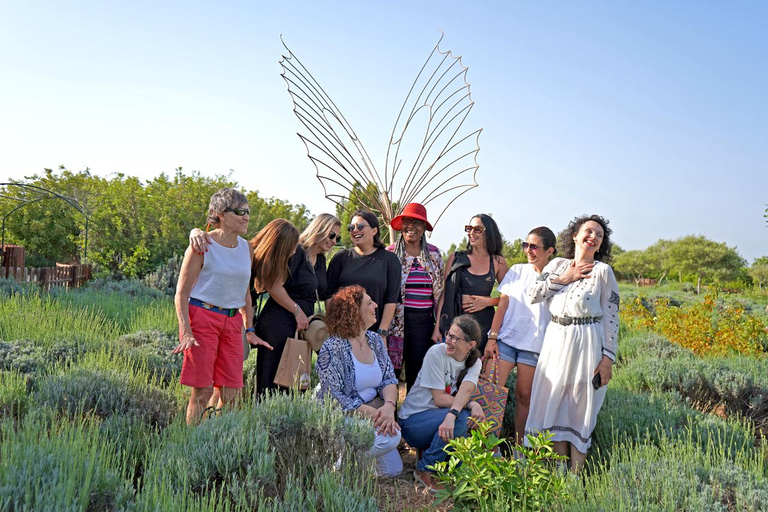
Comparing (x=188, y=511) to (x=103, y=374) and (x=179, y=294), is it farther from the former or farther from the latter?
(x=103, y=374)

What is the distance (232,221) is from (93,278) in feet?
43.8

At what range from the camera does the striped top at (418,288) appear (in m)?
4.88

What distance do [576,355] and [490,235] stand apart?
125cm

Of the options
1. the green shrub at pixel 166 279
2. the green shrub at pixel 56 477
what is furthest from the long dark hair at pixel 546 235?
the green shrub at pixel 166 279

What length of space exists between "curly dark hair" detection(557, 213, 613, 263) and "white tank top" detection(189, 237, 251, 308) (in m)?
2.39

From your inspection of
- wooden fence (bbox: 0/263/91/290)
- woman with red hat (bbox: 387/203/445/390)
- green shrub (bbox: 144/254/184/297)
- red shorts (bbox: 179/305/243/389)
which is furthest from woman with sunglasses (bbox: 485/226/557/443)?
wooden fence (bbox: 0/263/91/290)

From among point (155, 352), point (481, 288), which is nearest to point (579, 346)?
point (481, 288)

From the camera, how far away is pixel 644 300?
15281 mm

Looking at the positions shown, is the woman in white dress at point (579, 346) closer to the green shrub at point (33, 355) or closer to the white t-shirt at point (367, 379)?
the white t-shirt at point (367, 379)

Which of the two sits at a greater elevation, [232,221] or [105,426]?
[232,221]

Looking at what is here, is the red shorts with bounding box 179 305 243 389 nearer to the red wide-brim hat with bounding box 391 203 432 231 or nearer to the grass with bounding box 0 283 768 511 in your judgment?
the grass with bounding box 0 283 768 511

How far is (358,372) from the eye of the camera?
4145mm

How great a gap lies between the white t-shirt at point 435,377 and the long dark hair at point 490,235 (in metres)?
1.00

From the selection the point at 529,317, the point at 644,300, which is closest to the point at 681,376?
the point at 529,317
